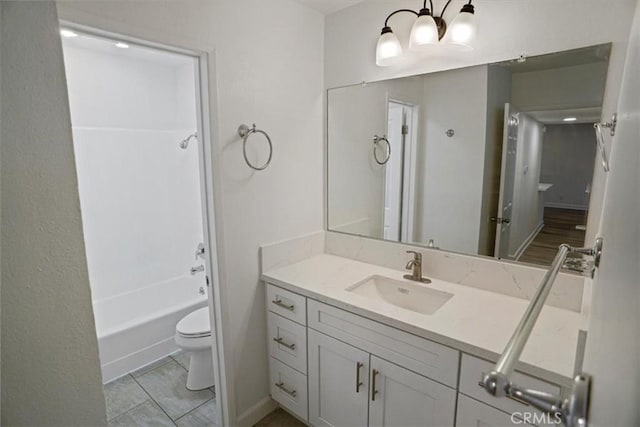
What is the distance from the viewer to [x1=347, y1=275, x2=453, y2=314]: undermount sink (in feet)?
5.71

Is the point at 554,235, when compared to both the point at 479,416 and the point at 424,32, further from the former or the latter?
the point at 424,32

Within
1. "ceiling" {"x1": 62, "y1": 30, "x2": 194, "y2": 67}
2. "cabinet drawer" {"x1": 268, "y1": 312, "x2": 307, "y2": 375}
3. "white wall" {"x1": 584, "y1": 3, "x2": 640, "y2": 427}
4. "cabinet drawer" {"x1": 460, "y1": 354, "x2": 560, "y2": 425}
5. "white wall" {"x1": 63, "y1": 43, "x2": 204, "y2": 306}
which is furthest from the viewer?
"white wall" {"x1": 63, "y1": 43, "x2": 204, "y2": 306}

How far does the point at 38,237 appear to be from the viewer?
0.53 metres

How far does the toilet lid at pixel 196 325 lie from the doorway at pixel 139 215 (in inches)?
3.3

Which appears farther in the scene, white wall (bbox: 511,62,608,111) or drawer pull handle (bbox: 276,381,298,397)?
drawer pull handle (bbox: 276,381,298,397)

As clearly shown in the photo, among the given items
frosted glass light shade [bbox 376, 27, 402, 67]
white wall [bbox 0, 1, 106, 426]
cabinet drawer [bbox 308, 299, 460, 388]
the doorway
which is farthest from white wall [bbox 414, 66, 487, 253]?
white wall [bbox 0, 1, 106, 426]

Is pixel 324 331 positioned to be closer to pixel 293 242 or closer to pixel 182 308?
pixel 293 242

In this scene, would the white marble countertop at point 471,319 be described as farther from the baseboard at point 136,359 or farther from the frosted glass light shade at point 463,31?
the baseboard at point 136,359

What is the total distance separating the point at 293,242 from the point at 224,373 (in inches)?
32.7

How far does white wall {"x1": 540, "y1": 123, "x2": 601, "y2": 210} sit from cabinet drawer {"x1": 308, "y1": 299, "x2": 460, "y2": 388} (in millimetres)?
876

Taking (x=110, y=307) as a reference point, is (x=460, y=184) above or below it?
above

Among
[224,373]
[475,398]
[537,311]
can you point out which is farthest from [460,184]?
[224,373]

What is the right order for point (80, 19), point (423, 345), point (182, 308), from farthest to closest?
1. point (182, 308)
2. point (423, 345)
3. point (80, 19)

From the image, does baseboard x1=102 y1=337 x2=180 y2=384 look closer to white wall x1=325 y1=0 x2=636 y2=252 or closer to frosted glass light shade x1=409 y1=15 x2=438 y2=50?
white wall x1=325 y1=0 x2=636 y2=252
